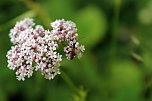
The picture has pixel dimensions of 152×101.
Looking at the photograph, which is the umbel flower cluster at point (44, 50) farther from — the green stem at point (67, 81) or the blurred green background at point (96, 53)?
the blurred green background at point (96, 53)

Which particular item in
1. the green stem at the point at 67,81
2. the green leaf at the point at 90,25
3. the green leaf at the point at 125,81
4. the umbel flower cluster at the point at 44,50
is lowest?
the umbel flower cluster at the point at 44,50

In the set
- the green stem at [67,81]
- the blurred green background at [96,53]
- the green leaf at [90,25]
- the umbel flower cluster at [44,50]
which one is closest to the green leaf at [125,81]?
the blurred green background at [96,53]

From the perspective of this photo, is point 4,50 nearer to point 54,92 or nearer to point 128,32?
point 54,92

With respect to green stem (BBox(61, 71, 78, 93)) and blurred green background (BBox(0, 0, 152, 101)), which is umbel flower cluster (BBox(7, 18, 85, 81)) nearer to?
green stem (BBox(61, 71, 78, 93))

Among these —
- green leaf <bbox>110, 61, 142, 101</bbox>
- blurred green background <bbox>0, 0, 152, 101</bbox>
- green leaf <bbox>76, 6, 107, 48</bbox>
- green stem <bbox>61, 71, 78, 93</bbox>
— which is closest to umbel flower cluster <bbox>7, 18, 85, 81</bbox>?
green stem <bbox>61, 71, 78, 93</bbox>

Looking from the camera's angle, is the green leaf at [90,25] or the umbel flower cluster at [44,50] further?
the green leaf at [90,25]

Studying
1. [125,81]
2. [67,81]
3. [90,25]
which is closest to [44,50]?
[67,81]

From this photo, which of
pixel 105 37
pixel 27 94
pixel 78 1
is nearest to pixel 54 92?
pixel 27 94

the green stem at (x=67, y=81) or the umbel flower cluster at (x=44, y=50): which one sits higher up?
the green stem at (x=67, y=81)
